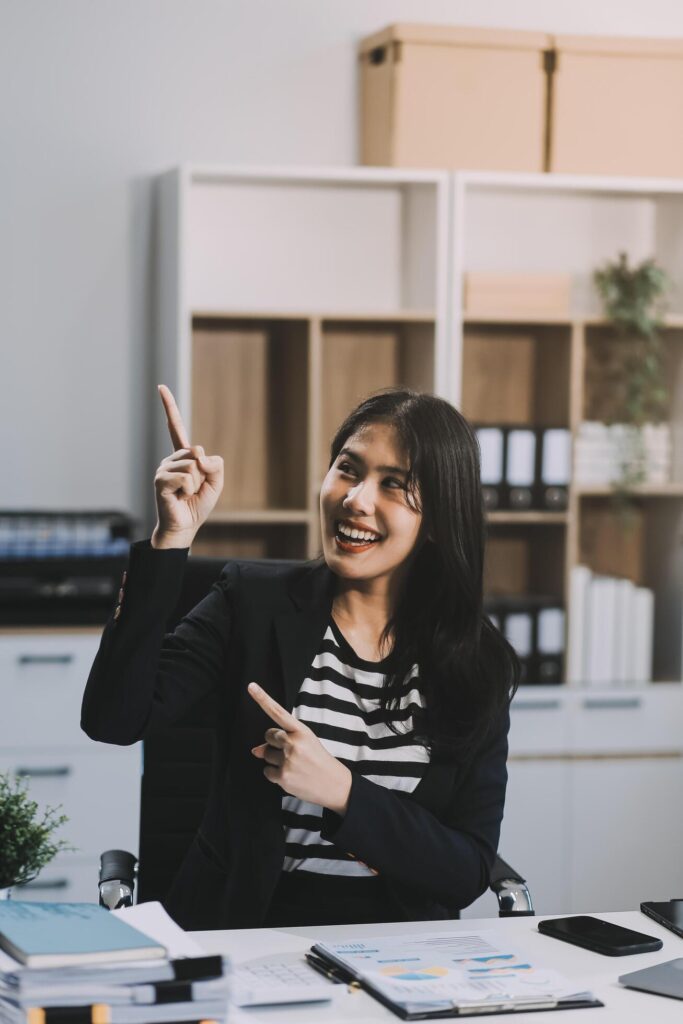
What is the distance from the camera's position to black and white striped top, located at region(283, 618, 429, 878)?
1829 mm

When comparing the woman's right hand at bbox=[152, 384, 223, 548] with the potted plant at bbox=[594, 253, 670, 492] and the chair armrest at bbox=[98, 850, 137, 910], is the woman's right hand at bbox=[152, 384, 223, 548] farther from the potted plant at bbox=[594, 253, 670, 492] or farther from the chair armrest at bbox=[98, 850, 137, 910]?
the potted plant at bbox=[594, 253, 670, 492]

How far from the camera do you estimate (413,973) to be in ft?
4.76

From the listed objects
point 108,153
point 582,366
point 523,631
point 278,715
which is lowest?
point 523,631

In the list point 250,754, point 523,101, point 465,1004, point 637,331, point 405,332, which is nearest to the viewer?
point 465,1004

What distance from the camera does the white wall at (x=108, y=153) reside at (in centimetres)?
377

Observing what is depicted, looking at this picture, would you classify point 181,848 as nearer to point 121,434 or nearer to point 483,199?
point 121,434

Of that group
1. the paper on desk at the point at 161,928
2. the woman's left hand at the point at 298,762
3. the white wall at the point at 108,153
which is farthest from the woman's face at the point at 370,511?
the white wall at the point at 108,153

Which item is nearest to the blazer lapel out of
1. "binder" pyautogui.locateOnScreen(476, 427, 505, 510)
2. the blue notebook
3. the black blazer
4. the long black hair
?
the black blazer

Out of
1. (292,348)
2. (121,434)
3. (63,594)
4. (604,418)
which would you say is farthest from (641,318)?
(63,594)

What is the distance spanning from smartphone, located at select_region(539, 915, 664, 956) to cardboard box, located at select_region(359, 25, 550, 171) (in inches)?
98.2

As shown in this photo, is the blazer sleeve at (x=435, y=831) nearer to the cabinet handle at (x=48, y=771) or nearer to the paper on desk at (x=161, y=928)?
the paper on desk at (x=161, y=928)

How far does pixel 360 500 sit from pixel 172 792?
2.09ft

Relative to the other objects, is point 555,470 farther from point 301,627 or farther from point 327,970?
point 327,970

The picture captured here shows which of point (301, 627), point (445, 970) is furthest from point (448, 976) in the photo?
point (301, 627)
